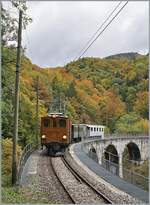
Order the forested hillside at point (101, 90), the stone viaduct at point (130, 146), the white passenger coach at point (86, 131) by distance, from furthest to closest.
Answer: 1. the forested hillside at point (101, 90)
2. the stone viaduct at point (130, 146)
3. the white passenger coach at point (86, 131)

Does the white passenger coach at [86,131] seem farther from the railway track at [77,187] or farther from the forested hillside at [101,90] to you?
the railway track at [77,187]

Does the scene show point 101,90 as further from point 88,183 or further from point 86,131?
point 88,183

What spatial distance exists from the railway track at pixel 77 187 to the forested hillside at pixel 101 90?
3889 centimetres

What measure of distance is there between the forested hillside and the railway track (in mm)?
38887

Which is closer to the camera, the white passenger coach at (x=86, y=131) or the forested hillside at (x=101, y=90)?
the white passenger coach at (x=86, y=131)

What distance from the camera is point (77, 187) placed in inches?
739

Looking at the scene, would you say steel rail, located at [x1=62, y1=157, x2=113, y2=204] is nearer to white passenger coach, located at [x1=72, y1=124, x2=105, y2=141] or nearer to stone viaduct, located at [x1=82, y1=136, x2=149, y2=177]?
white passenger coach, located at [x1=72, y1=124, x2=105, y2=141]

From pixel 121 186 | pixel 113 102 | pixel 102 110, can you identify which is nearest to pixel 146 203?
pixel 121 186

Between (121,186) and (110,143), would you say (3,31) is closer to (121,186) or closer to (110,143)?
(121,186)

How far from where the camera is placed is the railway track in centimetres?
1585

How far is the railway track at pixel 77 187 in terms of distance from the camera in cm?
1585

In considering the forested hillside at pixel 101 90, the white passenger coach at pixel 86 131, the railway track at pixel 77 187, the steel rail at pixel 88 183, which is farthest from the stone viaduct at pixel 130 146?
the railway track at pixel 77 187

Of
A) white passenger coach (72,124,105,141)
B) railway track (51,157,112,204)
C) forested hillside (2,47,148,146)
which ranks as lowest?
railway track (51,157,112,204)

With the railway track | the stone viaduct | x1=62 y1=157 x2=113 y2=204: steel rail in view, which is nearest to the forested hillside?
the stone viaduct
